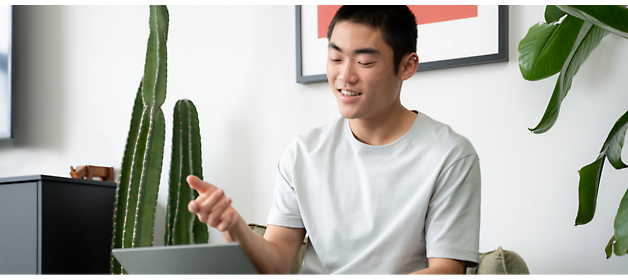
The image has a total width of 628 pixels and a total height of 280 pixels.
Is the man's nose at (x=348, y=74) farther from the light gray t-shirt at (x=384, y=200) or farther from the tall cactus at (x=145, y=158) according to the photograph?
the tall cactus at (x=145, y=158)

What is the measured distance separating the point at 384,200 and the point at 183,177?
84 cm

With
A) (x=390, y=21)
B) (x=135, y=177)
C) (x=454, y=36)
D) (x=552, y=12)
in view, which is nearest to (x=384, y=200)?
(x=390, y=21)

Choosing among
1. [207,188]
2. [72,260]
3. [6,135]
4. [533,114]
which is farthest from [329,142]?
[6,135]

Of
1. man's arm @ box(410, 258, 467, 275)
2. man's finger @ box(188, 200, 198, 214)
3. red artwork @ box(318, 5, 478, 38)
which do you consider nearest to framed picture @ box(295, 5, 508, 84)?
red artwork @ box(318, 5, 478, 38)

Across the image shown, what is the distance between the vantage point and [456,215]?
1014mm

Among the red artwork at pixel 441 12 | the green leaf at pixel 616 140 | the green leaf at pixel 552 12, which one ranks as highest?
the red artwork at pixel 441 12

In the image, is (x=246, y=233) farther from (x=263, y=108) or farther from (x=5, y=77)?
(x=5, y=77)

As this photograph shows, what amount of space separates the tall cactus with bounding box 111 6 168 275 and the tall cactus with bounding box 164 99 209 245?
1.9 inches

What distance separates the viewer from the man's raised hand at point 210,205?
83 cm

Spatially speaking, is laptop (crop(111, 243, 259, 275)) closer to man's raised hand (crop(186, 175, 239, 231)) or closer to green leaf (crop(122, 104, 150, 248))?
man's raised hand (crop(186, 175, 239, 231))

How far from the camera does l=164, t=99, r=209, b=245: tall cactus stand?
65.1 inches

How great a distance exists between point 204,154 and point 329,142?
891mm

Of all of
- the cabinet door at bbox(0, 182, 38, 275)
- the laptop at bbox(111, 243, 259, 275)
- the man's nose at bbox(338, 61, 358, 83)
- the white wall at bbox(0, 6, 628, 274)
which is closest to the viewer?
the laptop at bbox(111, 243, 259, 275)

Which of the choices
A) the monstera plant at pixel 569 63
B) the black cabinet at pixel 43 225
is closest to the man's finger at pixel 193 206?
the monstera plant at pixel 569 63
